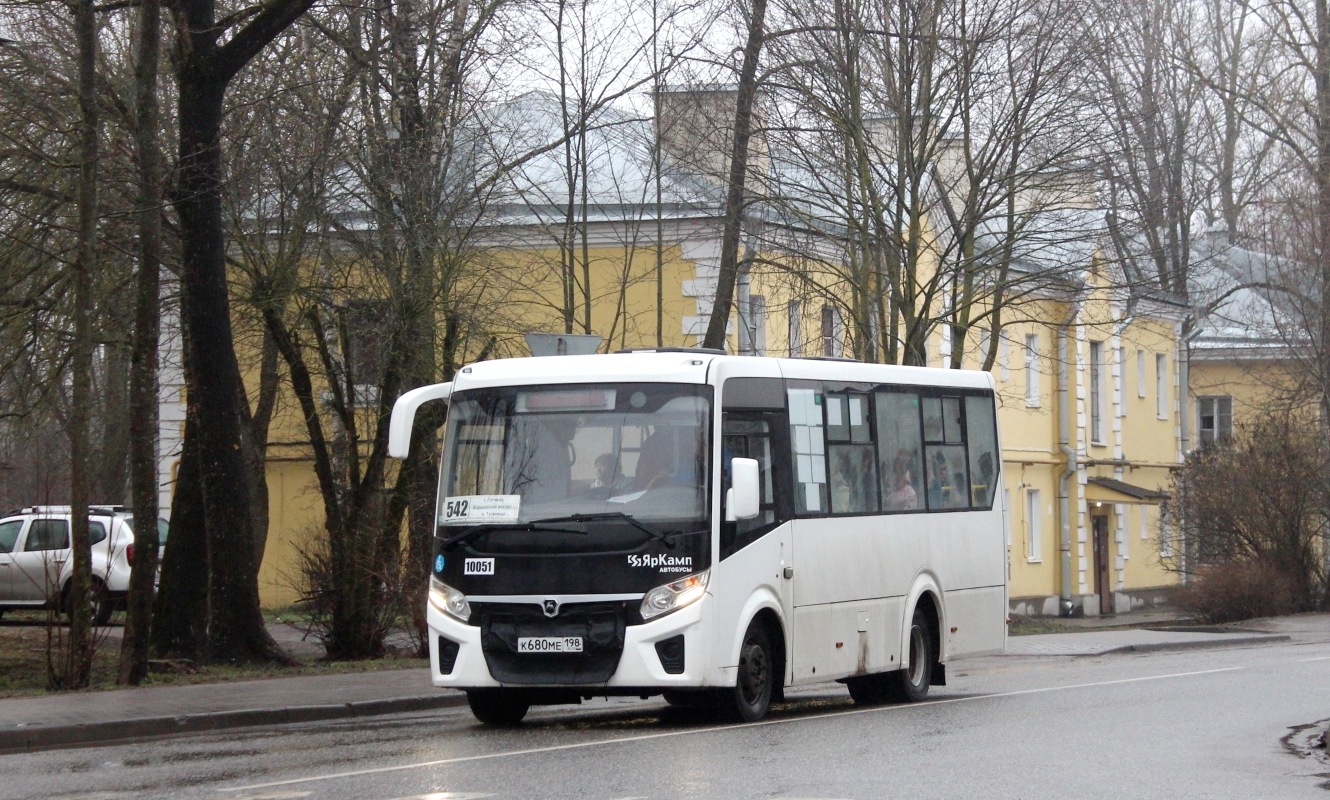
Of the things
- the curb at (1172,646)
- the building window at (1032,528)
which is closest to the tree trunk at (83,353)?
the curb at (1172,646)

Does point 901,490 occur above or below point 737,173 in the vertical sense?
below

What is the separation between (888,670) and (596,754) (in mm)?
5314

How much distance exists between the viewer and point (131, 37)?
2069cm

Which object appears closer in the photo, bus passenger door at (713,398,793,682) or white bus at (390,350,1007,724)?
white bus at (390,350,1007,724)

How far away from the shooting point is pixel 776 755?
11.6 m

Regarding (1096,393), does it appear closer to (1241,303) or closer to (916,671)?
(1241,303)

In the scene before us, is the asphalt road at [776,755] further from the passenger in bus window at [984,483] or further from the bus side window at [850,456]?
the passenger in bus window at [984,483]

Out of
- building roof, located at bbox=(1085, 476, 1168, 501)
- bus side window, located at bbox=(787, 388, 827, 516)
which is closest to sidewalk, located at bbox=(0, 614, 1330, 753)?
bus side window, located at bbox=(787, 388, 827, 516)

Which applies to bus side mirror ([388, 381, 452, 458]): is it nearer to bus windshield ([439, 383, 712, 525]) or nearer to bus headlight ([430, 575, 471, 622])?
bus windshield ([439, 383, 712, 525])

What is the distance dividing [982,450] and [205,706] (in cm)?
795

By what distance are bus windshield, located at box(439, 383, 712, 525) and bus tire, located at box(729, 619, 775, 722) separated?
1.22m

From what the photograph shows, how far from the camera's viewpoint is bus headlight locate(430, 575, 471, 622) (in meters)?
13.8

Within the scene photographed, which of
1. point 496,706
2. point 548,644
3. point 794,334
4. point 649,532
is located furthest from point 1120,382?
point 548,644

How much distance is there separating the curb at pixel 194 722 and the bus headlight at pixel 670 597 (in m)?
3.99
